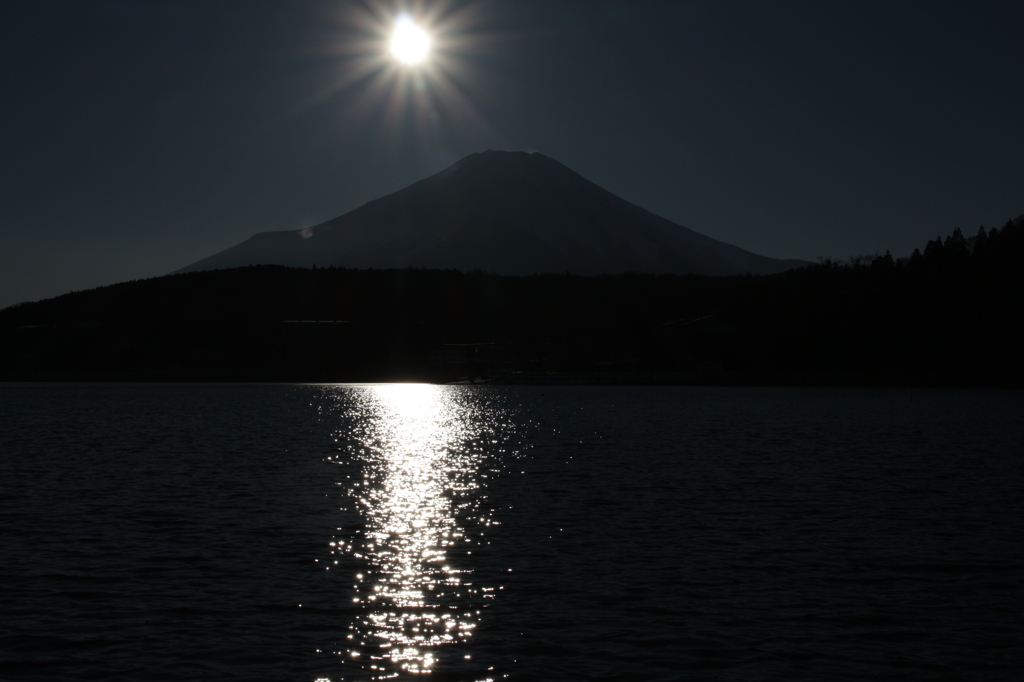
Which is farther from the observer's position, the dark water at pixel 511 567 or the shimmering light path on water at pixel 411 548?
the shimmering light path on water at pixel 411 548

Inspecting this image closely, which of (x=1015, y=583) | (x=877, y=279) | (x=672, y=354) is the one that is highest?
(x=877, y=279)

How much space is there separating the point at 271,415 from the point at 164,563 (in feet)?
232

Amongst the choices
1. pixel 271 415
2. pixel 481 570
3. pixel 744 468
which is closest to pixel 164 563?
pixel 481 570

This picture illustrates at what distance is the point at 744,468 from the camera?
39906 millimetres

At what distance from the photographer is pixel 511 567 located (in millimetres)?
19656

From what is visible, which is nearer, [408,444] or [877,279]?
[408,444]

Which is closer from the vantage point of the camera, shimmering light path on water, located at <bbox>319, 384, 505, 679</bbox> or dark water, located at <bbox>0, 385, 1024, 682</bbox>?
dark water, located at <bbox>0, 385, 1024, 682</bbox>

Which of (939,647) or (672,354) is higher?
(672,354)

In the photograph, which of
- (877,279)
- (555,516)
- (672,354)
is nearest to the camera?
(555,516)

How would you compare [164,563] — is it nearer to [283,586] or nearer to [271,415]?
[283,586]

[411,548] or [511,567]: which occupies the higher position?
[411,548]

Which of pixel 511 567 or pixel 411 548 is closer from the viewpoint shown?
pixel 511 567

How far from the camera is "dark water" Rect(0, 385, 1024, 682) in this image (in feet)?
44.2

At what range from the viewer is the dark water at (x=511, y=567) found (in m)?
13.5
